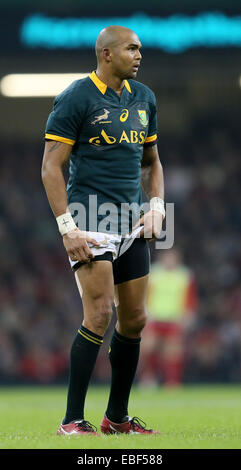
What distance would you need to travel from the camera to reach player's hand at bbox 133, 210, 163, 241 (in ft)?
16.6

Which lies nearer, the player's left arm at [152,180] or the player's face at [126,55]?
the player's face at [126,55]

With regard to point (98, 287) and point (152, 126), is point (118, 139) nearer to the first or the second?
point (152, 126)

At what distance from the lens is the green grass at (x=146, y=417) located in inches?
173

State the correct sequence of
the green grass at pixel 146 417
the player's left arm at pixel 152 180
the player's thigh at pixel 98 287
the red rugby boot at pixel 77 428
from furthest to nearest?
the player's left arm at pixel 152 180 < the player's thigh at pixel 98 287 < the red rugby boot at pixel 77 428 < the green grass at pixel 146 417

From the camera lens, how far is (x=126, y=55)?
496cm

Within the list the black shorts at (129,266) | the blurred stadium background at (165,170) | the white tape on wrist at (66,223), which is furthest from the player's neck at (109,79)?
the blurred stadium background at (165,170)

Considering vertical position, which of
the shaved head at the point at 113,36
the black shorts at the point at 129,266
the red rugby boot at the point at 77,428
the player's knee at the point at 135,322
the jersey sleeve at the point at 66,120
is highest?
the shaved head at the point at 113,36

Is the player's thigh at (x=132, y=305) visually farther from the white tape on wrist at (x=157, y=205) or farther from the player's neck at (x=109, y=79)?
the player's neck at (x=109, y=79)

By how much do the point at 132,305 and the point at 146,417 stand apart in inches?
87.3

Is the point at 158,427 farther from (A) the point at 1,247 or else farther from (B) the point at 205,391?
(A) the point at 1,247

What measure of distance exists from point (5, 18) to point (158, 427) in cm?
755

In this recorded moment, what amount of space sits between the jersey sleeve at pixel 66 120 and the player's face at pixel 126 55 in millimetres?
326

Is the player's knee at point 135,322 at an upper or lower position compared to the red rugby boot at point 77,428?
upper

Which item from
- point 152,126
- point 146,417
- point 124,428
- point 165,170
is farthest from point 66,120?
point 165,170
